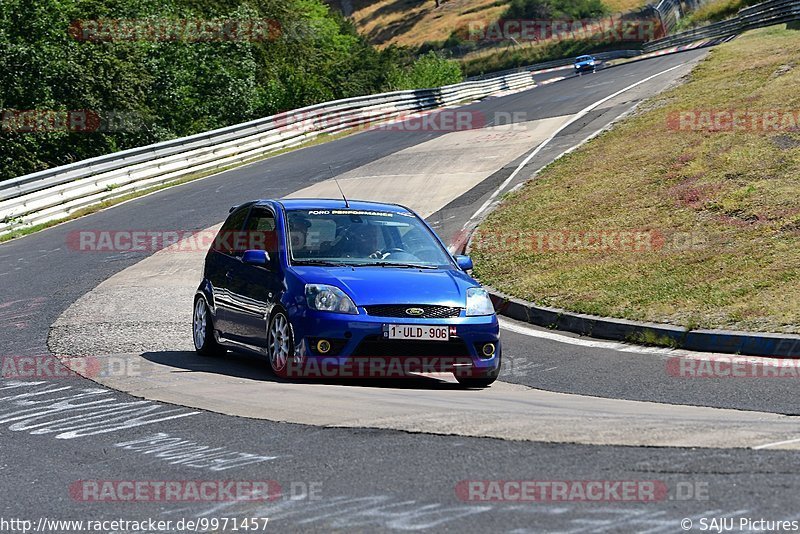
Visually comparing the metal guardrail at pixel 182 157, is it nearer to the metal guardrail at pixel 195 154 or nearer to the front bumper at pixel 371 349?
the metal guardrail at pixel 195 154

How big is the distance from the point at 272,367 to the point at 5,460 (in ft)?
10.9

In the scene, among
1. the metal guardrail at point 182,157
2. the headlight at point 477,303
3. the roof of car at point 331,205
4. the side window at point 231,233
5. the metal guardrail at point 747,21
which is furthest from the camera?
the metal guardrail at point 747,21

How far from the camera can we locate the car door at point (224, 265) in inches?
428

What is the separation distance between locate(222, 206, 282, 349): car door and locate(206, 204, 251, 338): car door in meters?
0.09

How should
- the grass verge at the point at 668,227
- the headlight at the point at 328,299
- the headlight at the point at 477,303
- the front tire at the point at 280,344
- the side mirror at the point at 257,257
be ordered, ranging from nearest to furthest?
the headlight at the point at 328,299 < the front tire at the point at 280,344 < the headlight at the point at 477,303 < the side mirror at the point at 257,257 < the grass verge at the point at 668,227

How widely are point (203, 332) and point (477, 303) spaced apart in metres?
3.11

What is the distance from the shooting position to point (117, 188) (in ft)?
94.6

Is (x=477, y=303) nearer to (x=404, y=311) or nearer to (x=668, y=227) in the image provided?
(x=404, y=311)

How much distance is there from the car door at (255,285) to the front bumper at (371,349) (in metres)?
0.72

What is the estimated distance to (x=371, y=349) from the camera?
9.02 meters

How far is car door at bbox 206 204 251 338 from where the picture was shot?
10867mm

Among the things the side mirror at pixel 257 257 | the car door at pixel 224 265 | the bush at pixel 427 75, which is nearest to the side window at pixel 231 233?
the car door at pixel 224 265

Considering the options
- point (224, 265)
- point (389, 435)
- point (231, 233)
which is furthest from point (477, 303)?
point (389, 435)

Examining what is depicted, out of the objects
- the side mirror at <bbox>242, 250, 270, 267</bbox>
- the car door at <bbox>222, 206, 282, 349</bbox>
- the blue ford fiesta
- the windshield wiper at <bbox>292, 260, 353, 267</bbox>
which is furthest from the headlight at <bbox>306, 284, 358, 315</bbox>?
the side mirror at <bbox>242, 250, 270, 267</bbox>
